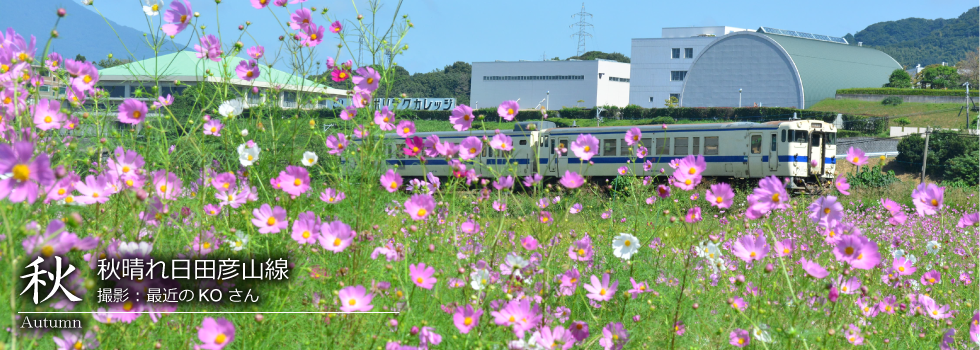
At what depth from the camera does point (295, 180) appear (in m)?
1.69

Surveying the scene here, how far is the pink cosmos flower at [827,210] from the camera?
1.58 m

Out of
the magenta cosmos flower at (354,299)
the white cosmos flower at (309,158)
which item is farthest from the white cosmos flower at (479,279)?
the white cosmos flower at (309,158)

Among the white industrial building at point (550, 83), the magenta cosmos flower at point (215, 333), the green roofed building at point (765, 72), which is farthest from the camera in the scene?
the white industrial building at point (550, 83)

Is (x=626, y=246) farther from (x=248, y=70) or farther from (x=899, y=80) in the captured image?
(x=899, y=80)

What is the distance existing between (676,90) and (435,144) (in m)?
50.0

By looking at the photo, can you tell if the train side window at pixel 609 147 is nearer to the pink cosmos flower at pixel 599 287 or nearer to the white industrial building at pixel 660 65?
the pink cosmos flower at pixel 599 287

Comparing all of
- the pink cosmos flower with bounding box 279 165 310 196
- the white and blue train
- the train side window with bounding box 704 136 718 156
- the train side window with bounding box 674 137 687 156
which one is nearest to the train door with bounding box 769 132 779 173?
the white and blue train

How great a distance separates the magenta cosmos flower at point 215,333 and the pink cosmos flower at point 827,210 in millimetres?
1265

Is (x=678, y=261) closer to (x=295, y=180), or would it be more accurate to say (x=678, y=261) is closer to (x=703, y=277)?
(x=703, y=277)

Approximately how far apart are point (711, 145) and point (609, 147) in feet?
6.44

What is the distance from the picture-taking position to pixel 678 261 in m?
2.68

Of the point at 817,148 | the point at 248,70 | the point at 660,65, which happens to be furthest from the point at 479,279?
the point at 660,65

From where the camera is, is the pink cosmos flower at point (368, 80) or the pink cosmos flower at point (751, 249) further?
the pink cosmos flower at point (368, 80)

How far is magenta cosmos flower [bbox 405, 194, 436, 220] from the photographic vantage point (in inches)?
64.5
